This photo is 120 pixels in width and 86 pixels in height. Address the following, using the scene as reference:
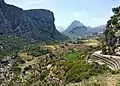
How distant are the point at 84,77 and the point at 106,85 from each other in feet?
23.5

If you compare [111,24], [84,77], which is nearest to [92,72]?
[84,77]

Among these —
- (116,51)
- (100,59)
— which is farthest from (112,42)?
(100,59)

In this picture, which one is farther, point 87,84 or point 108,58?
point 108,58

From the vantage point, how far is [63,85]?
33.3m

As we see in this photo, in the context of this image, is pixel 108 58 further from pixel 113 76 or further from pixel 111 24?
pixel 111 24

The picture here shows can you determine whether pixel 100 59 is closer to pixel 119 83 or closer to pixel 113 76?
pixel 113 76

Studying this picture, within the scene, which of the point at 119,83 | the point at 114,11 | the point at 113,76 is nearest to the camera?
the point at 119,83

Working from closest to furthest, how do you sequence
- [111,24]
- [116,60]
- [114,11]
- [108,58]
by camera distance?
[116,60] < [108,58] < [111,24] < [114,11]

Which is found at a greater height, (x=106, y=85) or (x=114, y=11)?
(x=114, y=11)

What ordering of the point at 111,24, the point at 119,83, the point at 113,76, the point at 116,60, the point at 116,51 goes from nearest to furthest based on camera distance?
the point at 119,83
the point at 113,76
the point at 116,60
the point at 116,51
the point at 111,24

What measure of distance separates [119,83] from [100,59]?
2327 cm

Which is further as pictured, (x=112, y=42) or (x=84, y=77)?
(x=112, y=42)

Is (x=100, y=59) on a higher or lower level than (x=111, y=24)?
lower

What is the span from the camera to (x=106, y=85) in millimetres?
27078
